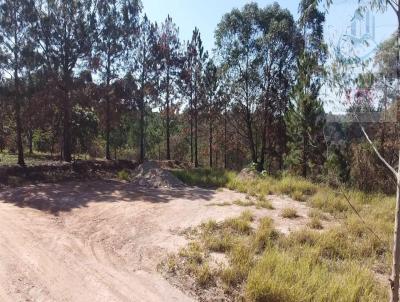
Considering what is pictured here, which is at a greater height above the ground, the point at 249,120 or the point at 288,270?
the point at 249,120

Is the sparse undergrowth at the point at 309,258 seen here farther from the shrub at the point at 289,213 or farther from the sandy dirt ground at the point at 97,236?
the sandy dirt ground at the point at 97,236

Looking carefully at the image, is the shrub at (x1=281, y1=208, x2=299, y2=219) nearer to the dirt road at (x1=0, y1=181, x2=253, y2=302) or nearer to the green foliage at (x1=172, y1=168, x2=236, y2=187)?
the dirt road at (x1=0, y1=181, x2=253, y2=302)

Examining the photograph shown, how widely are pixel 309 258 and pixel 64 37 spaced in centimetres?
1620

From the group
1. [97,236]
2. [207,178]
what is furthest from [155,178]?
[97,236]

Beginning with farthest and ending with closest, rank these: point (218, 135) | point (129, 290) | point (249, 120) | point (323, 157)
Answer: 1. point (218, 135)
2. point (249, 120)
3. point (323, 157)
4. point (129, 290)

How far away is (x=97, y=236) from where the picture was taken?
8.53 meters

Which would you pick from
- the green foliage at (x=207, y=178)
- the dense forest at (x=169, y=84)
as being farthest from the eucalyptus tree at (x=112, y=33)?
the green foliage at (x=207, y=178)

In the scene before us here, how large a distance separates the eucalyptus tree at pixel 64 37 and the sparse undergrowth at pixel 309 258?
13.6 metres

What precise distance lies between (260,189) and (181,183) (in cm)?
355

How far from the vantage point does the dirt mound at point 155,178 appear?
14.7 m

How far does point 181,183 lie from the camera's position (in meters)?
15.1

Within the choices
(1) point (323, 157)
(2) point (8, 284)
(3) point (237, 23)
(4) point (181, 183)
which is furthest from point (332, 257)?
(3) point (237, 23)

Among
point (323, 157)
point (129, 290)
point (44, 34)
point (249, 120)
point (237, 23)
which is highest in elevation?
point (237, 23)

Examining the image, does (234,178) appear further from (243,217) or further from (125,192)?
(243,217)
